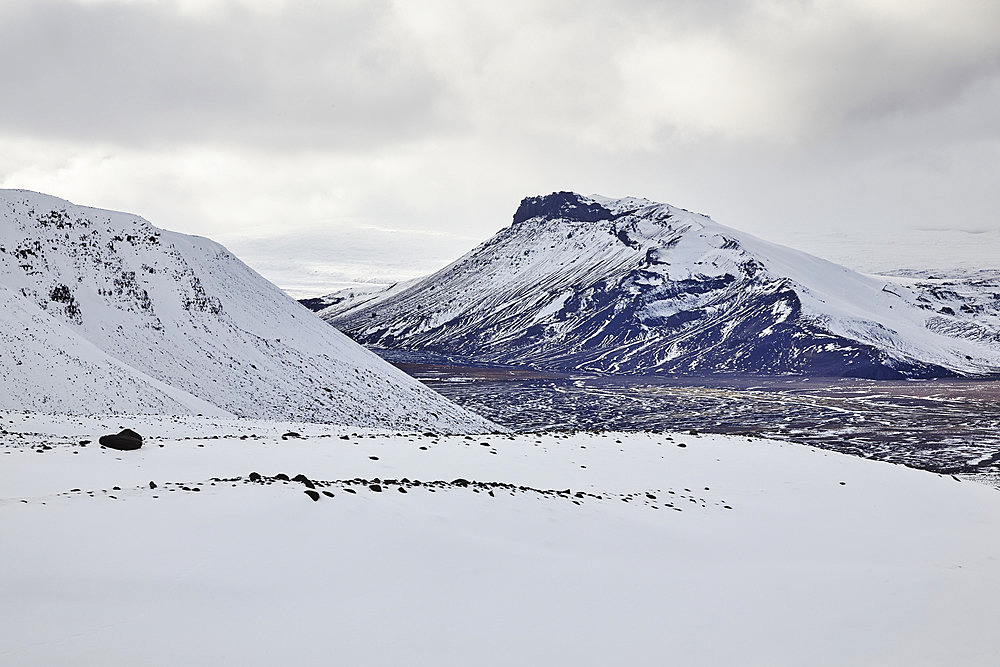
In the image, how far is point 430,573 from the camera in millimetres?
10375

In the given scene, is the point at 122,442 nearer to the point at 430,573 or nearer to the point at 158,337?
the point at 430,573

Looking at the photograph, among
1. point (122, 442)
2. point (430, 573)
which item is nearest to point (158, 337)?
point (122, 442)

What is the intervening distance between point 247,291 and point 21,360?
957 inches

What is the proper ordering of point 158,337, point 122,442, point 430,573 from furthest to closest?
point 158,337 < point 122,442 < point 430,573

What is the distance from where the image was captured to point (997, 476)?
48.8m

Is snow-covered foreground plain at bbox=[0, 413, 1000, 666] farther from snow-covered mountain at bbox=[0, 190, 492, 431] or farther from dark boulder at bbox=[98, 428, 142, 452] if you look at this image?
snow-covered mountain at bbox=[0, 190, 492, 431]

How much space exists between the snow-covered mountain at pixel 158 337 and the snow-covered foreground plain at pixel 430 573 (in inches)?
736

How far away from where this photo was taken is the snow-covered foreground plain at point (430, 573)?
799 cm

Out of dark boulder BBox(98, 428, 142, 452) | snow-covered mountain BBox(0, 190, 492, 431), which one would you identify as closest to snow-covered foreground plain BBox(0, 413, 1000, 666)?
dark boulder BBox(98, 428, 142, 452)

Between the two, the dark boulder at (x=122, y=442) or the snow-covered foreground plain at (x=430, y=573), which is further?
the dark boulder at (x=122, y=442)

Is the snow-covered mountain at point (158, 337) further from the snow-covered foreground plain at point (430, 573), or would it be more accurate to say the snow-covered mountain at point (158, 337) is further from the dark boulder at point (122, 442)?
the snow-covered foreground plain at point (430, 573)

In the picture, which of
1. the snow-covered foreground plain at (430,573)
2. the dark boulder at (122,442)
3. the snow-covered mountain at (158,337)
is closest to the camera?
the snow-covered foreground plain at (430,573)

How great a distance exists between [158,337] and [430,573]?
4028 cm

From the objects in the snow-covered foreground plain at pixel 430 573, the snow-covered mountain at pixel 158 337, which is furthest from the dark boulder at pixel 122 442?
the snow-covered mountain at pixel 158 337
